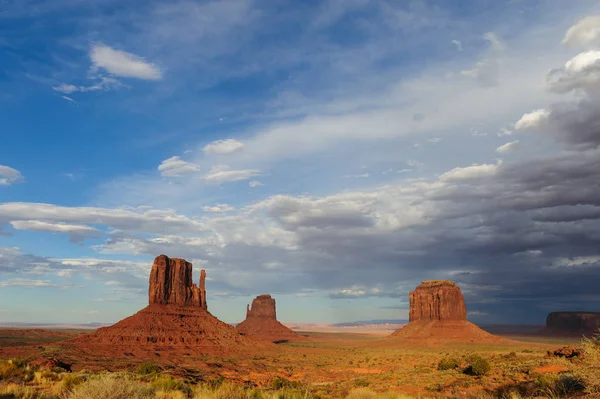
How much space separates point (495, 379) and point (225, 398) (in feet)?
63.0

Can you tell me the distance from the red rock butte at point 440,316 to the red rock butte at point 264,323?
51.5 m

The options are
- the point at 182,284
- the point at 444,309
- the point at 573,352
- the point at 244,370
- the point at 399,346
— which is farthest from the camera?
the point at 444,309

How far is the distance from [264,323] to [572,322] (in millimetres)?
137346

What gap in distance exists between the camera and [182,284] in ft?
314

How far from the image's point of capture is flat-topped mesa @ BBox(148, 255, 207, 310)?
3580 inches

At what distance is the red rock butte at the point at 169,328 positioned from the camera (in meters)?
67.1

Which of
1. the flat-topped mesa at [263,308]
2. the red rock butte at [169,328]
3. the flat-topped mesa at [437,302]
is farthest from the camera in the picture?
the flat-topped mesa at [263,308]

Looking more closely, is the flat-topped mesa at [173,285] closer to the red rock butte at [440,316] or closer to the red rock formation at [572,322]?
the red rock butte at [440,316]

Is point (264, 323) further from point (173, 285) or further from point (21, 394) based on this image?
point (21, 394)

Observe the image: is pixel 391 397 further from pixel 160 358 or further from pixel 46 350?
pixel 46 350

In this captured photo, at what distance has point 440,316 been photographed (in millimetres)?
131375

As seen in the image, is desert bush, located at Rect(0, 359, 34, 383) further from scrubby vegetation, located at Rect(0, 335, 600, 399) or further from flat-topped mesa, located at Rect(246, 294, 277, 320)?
flat-topped mesa, located at Rect(246, 294, 277, 320)

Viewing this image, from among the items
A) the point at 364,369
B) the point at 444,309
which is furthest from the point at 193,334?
the point at 444,309

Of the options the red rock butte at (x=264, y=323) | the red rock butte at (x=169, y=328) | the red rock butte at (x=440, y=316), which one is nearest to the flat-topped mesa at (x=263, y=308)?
the red rock butte at (x=264, y=323)
